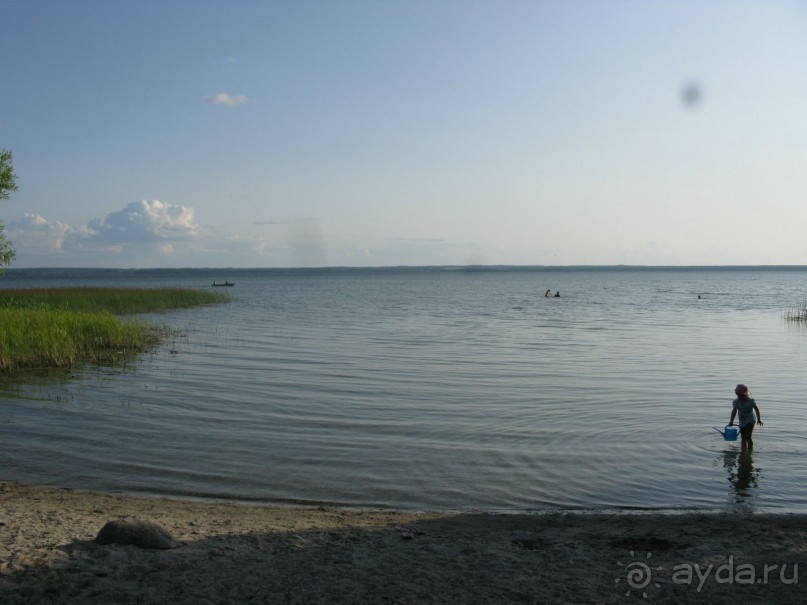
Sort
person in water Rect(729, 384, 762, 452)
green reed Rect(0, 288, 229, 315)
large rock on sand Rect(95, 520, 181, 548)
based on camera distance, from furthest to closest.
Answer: green reed Rect(0, 288, 229, 315)
person in water Rect(729, 384, 762, 452)
large rock on sand Rect(95, 520, 181, 548)

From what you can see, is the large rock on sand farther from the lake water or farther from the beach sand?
the lake water

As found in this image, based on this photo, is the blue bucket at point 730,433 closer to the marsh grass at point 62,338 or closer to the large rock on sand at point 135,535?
the large rock on sand at point 135,535

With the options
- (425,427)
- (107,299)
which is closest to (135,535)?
(425,427)

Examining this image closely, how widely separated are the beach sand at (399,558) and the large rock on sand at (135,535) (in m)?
0.13

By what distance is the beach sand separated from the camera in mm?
5863

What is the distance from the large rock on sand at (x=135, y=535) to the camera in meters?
6.75

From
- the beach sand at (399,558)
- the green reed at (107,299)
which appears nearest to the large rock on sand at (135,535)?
the beach sand at (399,558)

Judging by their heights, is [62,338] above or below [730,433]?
above

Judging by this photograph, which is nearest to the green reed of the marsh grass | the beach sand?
the marsh grass

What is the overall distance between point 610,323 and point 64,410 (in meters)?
32.5

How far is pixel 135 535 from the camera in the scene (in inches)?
267

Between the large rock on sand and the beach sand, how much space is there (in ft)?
0.43

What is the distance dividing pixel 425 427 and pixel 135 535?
25.8ft

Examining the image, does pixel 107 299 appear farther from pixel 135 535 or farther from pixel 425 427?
pixel 135 535
